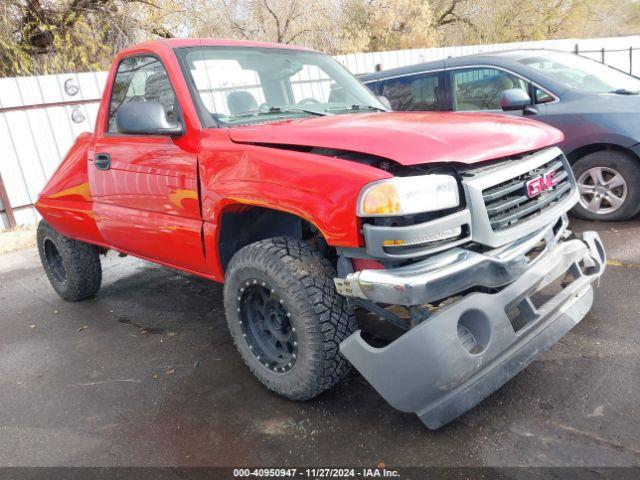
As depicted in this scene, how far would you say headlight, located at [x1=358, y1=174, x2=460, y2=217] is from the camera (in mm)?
2225

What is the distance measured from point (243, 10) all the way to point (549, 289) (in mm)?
21293

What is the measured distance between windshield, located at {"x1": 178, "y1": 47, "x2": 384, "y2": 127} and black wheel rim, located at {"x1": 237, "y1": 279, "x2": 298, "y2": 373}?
3.23 ft

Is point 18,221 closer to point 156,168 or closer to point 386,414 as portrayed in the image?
point 156,168

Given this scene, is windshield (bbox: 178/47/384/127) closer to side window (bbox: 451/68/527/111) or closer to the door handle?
the door handle

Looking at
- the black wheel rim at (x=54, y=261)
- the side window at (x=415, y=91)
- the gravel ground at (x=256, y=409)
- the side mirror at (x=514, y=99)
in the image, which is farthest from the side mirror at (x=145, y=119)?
the side window at (x=415, y=91)

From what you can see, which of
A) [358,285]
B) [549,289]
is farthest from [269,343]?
[549,289]

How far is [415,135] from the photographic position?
8.08 feet

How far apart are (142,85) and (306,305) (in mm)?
2028

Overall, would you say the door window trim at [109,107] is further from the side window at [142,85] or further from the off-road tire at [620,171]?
the off-road tire at [620,171]

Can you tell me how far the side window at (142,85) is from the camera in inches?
130

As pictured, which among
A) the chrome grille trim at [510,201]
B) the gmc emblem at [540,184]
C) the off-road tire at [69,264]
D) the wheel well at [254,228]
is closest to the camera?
the chrome grille trim at [510,201]

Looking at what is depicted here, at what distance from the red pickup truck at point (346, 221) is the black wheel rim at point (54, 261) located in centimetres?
168

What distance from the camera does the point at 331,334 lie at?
2518 mm

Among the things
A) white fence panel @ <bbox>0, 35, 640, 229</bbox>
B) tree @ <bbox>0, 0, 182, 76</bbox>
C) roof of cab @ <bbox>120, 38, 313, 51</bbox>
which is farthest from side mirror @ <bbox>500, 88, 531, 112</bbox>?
tree @ <bbox>0, 0, 182, 76</bbox>
